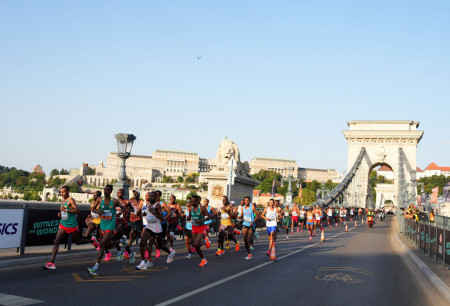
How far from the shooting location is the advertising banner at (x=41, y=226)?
1214 cm

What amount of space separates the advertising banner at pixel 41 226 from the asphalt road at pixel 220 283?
4.84 feet

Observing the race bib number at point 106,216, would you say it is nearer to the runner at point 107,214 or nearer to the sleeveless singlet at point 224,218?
the runner at point 107,214

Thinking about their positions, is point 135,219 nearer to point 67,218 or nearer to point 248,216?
point 248,216

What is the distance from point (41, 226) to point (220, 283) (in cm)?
600

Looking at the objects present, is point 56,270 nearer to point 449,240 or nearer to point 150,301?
point 150,301

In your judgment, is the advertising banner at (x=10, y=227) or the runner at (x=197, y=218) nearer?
the advertising banner at (x=10, y=227)

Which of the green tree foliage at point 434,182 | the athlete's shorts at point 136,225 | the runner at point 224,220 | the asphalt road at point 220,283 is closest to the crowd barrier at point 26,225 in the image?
the asphalt road at point 220,283

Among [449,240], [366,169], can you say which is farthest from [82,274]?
[366,169]

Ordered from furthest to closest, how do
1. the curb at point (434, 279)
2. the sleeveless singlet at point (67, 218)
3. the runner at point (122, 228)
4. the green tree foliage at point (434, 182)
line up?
the green tree foliage at point (434, 182) < the runner at point (122, 228) < the sleeveless singlet at point (67, 218) < the curb at point (434, 279)

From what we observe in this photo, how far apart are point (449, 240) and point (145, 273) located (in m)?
7.57

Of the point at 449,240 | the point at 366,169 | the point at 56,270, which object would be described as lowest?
the point at 56,270

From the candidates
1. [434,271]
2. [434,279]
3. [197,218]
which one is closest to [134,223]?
[197,218]

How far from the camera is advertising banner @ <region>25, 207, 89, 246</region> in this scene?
1214 cm

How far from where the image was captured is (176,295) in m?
7.71
